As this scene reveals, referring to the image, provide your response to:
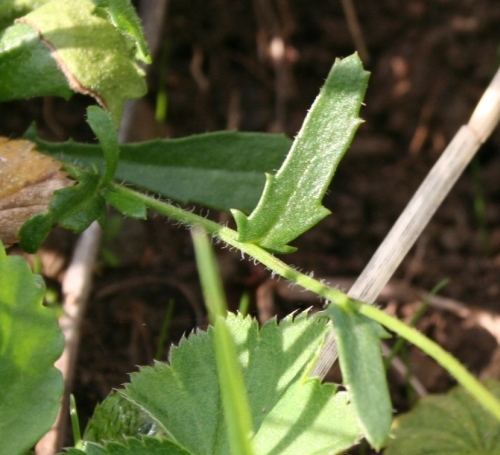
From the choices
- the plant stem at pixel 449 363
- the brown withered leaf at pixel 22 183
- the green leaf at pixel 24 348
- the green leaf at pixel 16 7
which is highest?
the green leaf at pixel 16 7

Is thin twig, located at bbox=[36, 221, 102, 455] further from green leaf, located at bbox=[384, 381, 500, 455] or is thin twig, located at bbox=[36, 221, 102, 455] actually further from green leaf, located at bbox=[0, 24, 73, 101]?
green leaf, located at bbox=[384, 381, 500, 455]

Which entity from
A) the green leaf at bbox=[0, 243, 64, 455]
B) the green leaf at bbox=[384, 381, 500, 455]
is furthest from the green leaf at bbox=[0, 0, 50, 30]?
the green leaf at bbox=[384, 381, 500, 455]

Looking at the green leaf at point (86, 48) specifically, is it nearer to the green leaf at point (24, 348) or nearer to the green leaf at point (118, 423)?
the green leaf at point (24, 348)

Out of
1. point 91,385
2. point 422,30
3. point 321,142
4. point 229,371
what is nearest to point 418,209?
point 321,142

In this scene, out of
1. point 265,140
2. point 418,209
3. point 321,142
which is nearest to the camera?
point 321,142

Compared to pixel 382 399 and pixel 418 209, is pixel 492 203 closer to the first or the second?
pixel 418 209

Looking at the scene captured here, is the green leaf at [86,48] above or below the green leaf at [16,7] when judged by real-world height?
below

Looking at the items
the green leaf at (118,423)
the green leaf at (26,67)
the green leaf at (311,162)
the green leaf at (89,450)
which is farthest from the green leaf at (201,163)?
the green leaf at (89,450)
